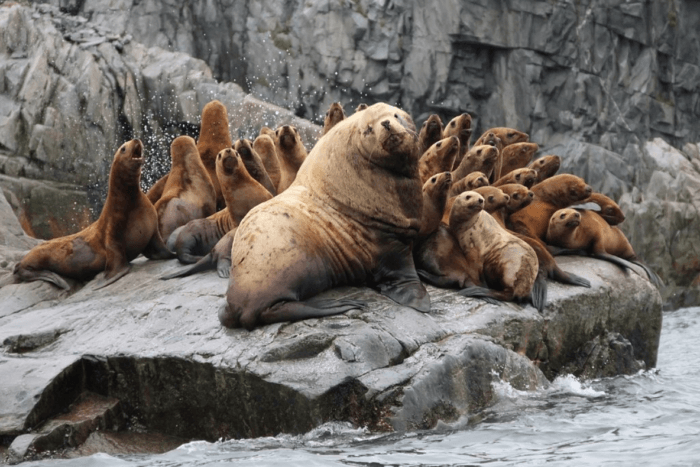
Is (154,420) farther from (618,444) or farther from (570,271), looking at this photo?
(570,271)

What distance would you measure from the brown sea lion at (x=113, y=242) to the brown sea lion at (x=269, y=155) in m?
1.45

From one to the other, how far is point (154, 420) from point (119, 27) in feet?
57.3

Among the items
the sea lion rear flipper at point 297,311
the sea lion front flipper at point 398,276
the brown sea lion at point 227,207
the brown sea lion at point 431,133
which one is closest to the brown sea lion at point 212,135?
the brown sea lion at point 227,207

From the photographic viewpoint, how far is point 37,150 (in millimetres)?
19531

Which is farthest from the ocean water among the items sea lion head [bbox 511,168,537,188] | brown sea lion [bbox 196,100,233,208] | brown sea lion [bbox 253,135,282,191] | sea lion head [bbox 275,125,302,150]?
brown sea lion [bbox 196,100,233,208]

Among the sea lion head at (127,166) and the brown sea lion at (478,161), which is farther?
the brown sea lion at (478,161)

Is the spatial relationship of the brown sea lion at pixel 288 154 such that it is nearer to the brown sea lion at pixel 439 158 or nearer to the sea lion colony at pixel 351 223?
the sea lion colony at pixel 351 223

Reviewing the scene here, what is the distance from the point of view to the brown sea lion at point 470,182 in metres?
8.03

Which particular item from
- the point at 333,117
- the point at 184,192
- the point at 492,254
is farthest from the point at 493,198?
the point at 184,192

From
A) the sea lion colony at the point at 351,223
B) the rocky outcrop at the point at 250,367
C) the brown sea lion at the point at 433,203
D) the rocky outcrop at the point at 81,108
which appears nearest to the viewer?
the rocky outcrop at the point at 250,367

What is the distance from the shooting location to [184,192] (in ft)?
30.4

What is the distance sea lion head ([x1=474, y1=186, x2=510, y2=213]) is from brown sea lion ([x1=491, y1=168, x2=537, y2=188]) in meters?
0.87

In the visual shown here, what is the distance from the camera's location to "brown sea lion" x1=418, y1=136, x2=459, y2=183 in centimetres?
802

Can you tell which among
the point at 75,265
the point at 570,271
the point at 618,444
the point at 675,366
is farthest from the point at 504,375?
the point at 75,265
